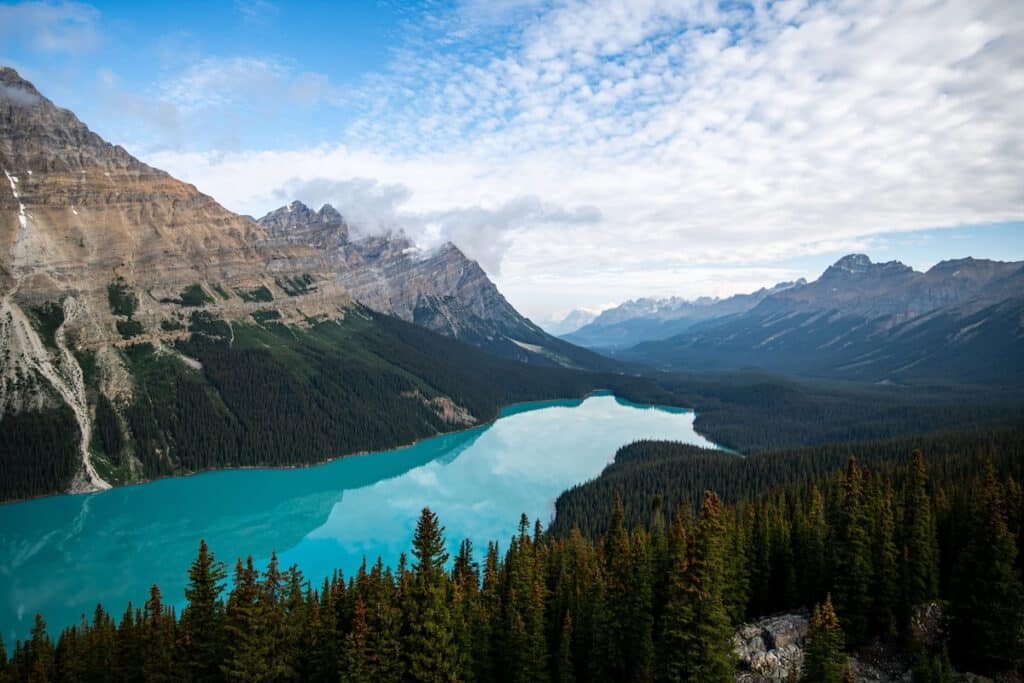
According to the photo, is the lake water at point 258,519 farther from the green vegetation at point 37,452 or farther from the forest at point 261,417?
the forest at point 261,417

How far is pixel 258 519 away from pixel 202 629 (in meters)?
75.0

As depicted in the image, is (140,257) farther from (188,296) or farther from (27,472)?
(27,472)

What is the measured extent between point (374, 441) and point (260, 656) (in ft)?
426

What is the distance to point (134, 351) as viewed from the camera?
473 ft

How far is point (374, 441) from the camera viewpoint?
157 m

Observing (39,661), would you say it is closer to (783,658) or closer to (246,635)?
(246,635)

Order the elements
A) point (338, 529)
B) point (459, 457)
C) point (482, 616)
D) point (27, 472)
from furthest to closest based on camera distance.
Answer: point (459, 457)
point (27, 472)
point (338, 529)
point (482, 616)

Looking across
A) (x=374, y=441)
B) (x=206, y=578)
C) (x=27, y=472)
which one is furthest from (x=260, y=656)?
(x=374, y=441)

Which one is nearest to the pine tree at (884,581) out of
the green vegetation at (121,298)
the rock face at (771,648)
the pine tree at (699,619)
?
the rock face at (771,648)

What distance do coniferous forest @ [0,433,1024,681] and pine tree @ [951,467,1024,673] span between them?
82 millimetres

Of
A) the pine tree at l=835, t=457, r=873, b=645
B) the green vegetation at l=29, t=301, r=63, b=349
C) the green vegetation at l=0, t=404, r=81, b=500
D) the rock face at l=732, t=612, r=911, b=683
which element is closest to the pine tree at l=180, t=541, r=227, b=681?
the rock face at l=732, t=612, r=911, b=683

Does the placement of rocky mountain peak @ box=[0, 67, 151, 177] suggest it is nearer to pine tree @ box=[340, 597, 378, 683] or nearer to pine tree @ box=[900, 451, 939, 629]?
pine tree @ box=[340, 597, 378, 683]

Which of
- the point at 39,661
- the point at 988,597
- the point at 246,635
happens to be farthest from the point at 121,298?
the point at 988,597

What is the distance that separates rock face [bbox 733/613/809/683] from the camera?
2953 centimetres
